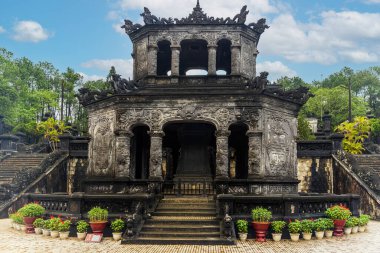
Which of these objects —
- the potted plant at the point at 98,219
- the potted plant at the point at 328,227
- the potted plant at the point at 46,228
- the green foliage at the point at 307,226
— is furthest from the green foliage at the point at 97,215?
the potted plant at the point at 328,227

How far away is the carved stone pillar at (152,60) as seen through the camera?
18266 mm

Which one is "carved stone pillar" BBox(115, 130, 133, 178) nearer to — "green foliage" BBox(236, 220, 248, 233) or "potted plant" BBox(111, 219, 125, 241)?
"potted plant" BBox(111, 219, 125, 241)

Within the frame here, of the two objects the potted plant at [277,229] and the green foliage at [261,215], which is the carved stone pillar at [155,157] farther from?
the potted plant at [277,229]

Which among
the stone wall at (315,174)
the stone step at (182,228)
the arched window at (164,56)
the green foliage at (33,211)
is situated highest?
the arched window at (164,56)

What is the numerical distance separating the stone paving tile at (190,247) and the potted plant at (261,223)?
33 cm

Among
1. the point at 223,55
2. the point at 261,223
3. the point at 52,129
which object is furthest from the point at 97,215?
the point at 52,129

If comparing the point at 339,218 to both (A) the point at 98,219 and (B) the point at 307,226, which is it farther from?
(A) the point at 98,219

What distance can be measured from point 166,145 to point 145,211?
324 inches

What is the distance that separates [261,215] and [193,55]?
1103 cm

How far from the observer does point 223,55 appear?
2080cm

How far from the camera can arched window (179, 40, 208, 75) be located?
757 inches

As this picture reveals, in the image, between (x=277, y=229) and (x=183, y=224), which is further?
(x=183, y=224)

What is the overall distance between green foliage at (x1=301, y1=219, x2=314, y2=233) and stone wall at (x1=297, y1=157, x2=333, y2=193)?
9.51 m

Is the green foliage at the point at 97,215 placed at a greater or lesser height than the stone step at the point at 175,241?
greater
